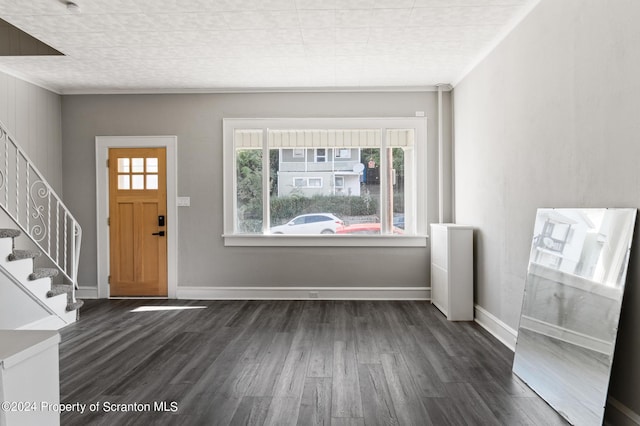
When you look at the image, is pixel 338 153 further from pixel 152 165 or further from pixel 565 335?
pixel 565 335

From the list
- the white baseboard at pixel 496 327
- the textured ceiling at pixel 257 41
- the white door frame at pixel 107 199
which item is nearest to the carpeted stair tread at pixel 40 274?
the white door frame at pixel 107 199

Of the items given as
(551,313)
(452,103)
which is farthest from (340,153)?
(551,313)

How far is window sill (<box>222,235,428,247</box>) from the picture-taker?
5391 mm

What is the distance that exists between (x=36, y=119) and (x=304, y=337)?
14.4 ft

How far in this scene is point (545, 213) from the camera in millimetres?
2916

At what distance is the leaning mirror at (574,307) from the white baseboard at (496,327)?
567 millimetres

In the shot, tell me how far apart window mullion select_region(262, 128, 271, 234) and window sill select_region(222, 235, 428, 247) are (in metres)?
0.17

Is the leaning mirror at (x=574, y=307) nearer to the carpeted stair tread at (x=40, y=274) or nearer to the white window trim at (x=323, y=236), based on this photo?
the white window trim at (x=323, y=236)

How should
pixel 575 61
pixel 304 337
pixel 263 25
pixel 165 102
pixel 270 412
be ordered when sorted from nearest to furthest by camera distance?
pixel 270 412 → pixel 575 61 → pixel 263 25 → pixel 304 337 → pixel 165 102

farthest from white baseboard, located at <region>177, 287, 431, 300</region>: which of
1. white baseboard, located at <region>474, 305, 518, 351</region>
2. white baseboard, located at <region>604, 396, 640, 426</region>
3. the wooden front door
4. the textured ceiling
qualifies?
white baseboard, located at <region>604, 396, 640, 426</region>

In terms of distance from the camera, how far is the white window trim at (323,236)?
5.39 meters

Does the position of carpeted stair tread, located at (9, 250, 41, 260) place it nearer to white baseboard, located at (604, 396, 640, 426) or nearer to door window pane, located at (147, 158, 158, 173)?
door window pane, located at (147, 158, 158, 173)

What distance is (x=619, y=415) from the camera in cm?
222

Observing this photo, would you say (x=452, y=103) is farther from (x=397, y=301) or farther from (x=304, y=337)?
(x=304, y=337)
